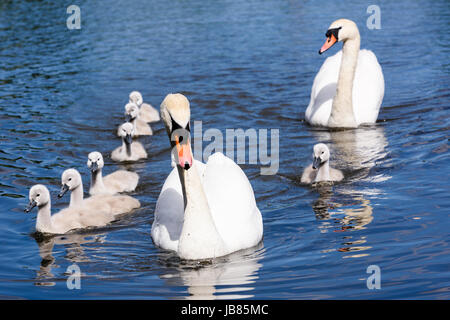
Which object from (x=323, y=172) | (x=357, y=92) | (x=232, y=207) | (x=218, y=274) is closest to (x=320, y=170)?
(x=323, y=172)

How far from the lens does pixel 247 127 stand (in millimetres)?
13320

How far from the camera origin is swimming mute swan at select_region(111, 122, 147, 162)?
38.1 feet

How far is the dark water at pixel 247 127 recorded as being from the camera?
7.20 meters

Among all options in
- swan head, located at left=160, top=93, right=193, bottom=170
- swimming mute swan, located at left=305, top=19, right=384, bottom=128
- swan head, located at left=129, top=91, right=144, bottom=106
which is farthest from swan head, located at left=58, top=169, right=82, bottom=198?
swan head, located at left=129, top=91, right=144, bottom=106

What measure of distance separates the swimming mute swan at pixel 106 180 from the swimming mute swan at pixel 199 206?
2.18m

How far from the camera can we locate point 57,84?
17469mm

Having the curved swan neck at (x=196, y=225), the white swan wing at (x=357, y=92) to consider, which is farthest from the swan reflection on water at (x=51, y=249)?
the white swan wing at (x=357, y=92)

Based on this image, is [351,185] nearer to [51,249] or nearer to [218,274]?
[218,274]

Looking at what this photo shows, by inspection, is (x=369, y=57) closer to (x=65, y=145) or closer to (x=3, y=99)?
(x=65, y=145)

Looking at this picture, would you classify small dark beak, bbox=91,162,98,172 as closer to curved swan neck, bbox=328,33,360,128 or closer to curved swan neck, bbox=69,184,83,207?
curved swan neck, bbox=69,184,83,207

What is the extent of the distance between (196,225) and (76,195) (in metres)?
2.92

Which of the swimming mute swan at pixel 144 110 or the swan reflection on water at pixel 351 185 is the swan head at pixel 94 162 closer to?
the swan reflection on water at pixel 351 185

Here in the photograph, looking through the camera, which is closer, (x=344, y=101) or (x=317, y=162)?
(x=317, y=162)

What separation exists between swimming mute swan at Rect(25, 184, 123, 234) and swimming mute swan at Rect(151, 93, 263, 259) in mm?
1164
